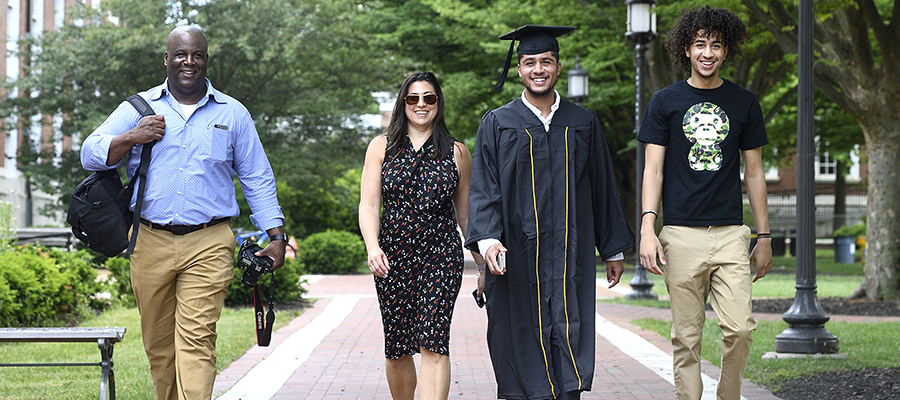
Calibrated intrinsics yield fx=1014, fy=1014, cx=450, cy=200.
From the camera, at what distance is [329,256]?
23438 millimetres

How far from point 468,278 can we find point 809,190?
13.4 meters

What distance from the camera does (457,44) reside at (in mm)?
29906

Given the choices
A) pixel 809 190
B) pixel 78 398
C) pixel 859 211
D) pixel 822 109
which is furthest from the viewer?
pixel 859 211

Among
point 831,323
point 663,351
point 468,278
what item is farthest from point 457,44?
point 663,351

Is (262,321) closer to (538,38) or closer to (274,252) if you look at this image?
(274,252)

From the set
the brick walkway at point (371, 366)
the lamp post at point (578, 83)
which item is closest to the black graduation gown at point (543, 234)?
the brick walkway at point (371, 366)

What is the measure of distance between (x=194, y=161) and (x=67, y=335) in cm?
129

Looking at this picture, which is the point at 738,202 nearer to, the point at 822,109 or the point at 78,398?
the point at 78,398

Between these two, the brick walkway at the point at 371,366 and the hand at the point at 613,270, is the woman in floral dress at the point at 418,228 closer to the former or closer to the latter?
the hand at the point at 613,270

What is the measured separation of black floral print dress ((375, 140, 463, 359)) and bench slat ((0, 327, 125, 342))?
1418 millimetres

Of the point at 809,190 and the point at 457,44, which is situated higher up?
the point at 457,44

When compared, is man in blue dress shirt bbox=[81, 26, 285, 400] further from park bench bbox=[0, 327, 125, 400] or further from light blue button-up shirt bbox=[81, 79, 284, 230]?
park bench bbox=[0, 327, 125, 400]

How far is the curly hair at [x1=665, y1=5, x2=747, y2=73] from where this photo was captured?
16.3 ft

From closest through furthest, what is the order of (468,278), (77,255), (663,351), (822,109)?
(663,351), (77,255), (468,278), (822,109)
